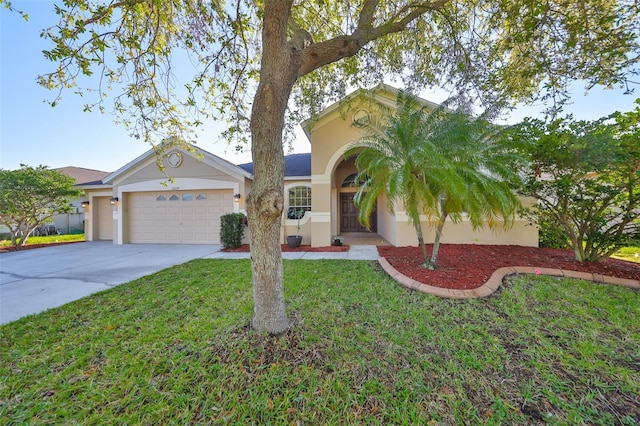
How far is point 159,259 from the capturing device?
26.3ft

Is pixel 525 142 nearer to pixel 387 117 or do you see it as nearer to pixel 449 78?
pixel 449 78

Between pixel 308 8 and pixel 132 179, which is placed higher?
pixel 308 8

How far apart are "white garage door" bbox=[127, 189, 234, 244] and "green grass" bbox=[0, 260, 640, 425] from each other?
6.96 metres

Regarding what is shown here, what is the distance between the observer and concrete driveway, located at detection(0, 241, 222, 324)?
452cm

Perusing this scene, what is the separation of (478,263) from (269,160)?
234 inches

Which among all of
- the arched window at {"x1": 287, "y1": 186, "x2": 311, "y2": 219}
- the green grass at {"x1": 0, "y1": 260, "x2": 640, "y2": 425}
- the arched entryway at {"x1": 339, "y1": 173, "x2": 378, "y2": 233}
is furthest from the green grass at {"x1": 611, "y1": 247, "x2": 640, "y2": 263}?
the arched window at {"x1": 287, "y1": 186, "x2": 311, "y2": 219}

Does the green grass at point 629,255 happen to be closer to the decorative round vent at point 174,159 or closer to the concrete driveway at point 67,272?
the concrete driveway at point 67,272

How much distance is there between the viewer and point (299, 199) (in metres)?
12.0

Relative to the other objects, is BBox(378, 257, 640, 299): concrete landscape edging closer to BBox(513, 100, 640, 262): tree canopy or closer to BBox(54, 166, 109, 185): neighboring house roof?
BBox(513, 100, 640, 262): tree canopy

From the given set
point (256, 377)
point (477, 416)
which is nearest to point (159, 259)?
point (256, 377)

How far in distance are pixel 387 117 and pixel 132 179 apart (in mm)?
Answer: 12268

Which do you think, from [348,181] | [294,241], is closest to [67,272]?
[294,241]

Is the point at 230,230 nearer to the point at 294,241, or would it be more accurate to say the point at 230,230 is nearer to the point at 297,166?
the point at 294,241

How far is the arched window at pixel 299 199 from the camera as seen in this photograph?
39.1ft
